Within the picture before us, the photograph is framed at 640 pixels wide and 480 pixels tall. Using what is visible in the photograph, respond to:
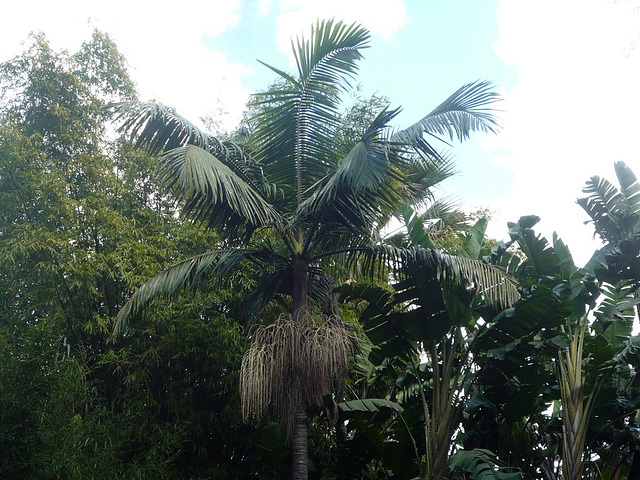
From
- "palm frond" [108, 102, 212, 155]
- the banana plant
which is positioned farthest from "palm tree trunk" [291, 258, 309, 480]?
"palm frond" [108, 102, 212, 155]

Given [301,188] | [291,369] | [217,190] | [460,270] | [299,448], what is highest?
[301,188]

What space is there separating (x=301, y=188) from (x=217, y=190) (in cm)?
113

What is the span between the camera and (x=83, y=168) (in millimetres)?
10203

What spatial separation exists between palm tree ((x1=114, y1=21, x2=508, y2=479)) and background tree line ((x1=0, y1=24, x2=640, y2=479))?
0.26 ft

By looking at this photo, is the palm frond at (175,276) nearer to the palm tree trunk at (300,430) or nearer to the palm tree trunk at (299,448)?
the palm tree trunk at (300,430)

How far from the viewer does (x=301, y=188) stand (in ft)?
25.4

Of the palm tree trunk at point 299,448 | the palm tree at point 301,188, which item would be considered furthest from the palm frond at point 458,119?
the palm tree trunk at point 299,448

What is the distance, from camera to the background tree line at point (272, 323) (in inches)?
273

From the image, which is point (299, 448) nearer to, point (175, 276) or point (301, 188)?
point (175, 276)

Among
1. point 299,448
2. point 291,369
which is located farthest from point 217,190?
point 299,448

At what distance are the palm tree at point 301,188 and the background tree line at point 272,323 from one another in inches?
3.2

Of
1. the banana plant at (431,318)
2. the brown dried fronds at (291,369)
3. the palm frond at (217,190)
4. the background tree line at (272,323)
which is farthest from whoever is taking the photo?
the background tree line at (272,323)

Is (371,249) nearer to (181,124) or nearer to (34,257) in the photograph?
(181,124)

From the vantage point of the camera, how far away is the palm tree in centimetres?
652
